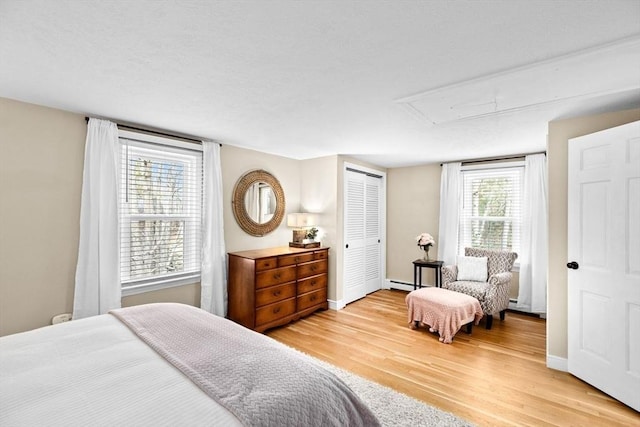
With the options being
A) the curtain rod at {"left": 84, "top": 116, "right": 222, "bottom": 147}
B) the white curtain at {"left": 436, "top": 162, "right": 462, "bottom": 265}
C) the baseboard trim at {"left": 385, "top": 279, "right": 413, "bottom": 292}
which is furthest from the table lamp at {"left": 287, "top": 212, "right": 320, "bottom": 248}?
the white curtain at {"left": 436, "top": 162, "right": 462, "bottom": 265}

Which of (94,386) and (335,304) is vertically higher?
(94,386)

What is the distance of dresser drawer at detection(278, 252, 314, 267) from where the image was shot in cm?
380

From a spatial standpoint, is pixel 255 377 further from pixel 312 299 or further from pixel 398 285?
pixel 398 285

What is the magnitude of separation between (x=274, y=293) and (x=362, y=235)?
212cm

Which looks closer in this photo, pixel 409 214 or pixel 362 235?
pixel 362 235

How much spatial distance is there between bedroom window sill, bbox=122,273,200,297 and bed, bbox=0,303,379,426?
4.18 feet

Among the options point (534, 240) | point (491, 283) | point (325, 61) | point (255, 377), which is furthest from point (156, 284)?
point (534, 240)

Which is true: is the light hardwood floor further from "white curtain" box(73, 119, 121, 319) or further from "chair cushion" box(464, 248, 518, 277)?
"white curtain" box(73, 119, 121, 319)

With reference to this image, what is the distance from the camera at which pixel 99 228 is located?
278 cm

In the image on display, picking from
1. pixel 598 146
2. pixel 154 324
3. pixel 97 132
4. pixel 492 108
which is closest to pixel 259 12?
pixel 154 324

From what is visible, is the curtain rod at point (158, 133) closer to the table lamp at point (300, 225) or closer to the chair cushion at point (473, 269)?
the table lamp at point (300, 225)

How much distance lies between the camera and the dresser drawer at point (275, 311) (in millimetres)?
3531

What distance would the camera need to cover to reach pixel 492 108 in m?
2.48

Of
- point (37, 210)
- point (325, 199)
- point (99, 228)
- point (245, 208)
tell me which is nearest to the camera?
point (37, 210)
